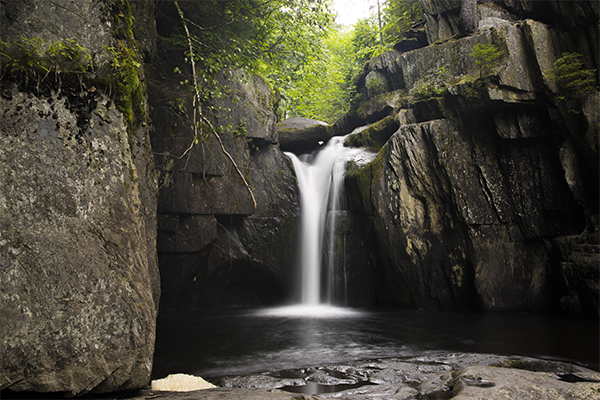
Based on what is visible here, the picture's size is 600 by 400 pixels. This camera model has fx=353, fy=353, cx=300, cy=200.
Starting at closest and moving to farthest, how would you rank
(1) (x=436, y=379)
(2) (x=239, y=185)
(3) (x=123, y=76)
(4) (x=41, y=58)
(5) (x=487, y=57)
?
1. (4) (x=41, y=58)
2. (1) (x=436, y=379)
3. (3) (x=123, y=76)
4. (5) (x=487, y=57)
5. (2) (x=239, y=185)

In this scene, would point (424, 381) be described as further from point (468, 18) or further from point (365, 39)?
point (365, 39)

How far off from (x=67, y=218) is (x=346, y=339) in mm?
5058

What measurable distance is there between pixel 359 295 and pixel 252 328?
4274 mm

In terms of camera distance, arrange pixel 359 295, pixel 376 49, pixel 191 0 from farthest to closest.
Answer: pixel 376 49, pixel 359 295, pixel 191 0

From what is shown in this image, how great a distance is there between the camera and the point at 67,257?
315cm

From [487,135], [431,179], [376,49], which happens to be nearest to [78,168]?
[431,179]

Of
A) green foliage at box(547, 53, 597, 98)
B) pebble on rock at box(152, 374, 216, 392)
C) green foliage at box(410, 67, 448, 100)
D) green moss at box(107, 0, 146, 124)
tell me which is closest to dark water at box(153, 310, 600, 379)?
pebble on rock at box(152, 374, 216, 392)

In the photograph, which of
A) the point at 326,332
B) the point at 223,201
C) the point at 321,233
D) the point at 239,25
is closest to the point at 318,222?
the point at 321,233

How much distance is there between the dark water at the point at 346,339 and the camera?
524cm

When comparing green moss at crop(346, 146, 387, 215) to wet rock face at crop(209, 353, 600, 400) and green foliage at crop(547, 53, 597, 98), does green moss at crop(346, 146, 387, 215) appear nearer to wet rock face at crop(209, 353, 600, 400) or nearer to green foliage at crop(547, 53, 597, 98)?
green foliage at crop(547, 53, 597, 98)

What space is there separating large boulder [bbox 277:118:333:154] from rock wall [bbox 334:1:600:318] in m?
3.32

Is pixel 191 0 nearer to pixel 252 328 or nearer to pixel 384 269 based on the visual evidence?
pixel 252 328

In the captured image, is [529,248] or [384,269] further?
[384,269]

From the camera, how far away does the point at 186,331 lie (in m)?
7.48
